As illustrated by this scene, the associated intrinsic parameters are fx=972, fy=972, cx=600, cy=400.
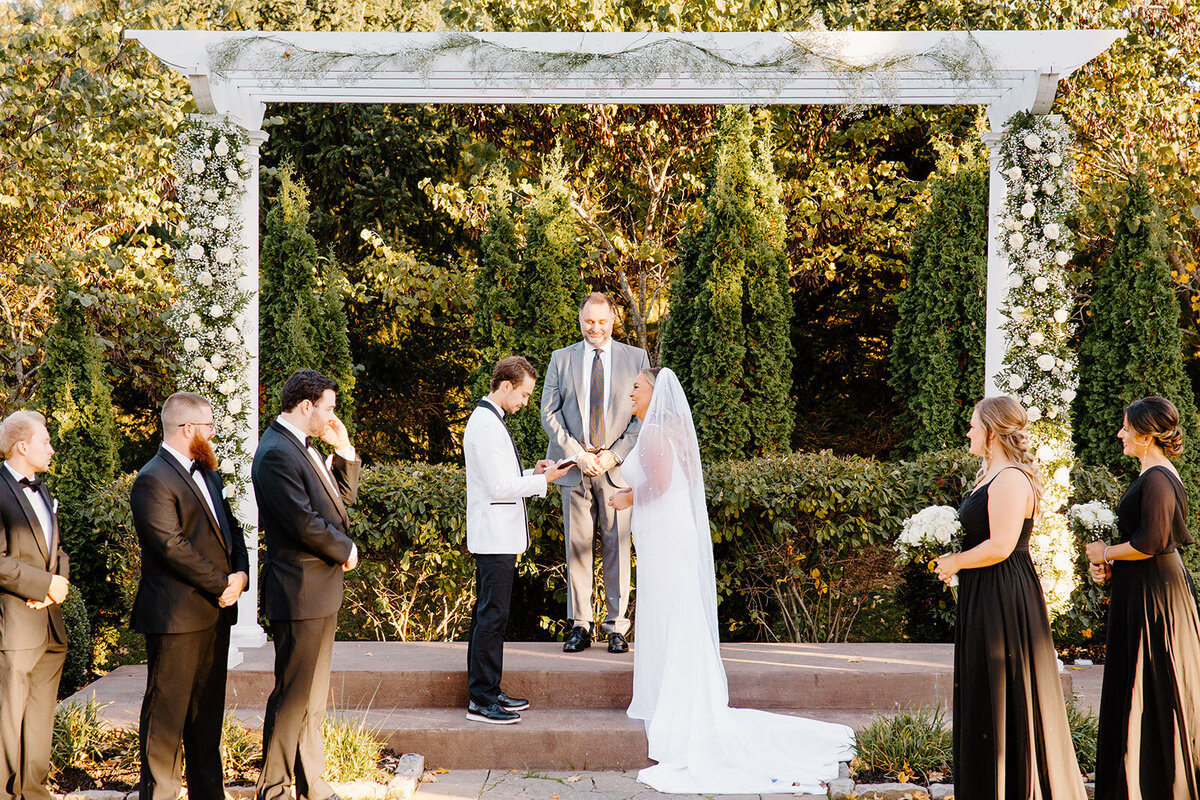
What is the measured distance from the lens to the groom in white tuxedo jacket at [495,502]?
4883 millimetres

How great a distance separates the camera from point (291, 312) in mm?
8922

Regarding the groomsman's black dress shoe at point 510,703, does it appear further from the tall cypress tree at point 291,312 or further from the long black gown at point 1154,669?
the tall cypress tree at point 291,312

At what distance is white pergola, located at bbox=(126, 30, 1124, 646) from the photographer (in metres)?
5.73

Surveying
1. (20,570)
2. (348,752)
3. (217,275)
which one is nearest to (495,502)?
(348,752)

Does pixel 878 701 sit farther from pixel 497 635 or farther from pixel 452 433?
pixel 452 433

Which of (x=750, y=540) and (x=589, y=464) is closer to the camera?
(x=589, y=464)

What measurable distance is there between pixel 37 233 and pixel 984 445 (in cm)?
785

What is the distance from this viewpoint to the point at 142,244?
9.04m

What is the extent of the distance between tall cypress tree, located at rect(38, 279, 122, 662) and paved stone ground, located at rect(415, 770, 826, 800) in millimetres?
3957

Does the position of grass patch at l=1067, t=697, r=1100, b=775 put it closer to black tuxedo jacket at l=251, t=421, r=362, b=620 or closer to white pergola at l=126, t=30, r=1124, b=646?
black tuxedo jacket at l=251, t=421, r=362, b=620

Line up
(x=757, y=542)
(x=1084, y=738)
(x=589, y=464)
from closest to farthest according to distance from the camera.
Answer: (x=1084, y=738)
(x=589, y=464)
(x=757, y=542)

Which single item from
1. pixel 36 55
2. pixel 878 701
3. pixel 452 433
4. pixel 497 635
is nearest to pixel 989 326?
pixel 878 701

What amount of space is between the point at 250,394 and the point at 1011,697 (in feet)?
15.4

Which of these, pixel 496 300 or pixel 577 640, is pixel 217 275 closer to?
pixel 577 640
